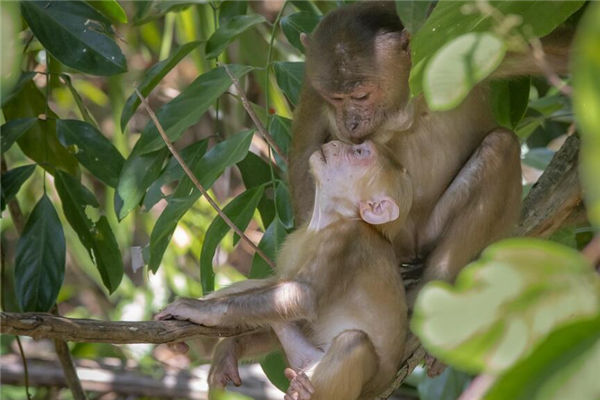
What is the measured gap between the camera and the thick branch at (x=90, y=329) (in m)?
2.17

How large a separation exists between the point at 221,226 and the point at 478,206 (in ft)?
3.05

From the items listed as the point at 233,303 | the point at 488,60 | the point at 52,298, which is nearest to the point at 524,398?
the point at 488,60

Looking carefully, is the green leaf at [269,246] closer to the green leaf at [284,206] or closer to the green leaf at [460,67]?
the green leaf at [284,206]

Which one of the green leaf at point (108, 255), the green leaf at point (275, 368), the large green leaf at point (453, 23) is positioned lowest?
the green leaf at point (275, 368)

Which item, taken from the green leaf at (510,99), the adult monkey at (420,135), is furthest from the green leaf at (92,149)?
the green leaf at (510,99)

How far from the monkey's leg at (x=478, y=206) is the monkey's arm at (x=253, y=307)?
585mm

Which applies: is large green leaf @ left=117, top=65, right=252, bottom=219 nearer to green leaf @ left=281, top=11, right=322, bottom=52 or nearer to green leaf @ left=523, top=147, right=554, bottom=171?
green leaf @ left=281, top=11, right=322, bottom=52

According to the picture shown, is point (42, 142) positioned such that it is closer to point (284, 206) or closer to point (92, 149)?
point (92, 149)

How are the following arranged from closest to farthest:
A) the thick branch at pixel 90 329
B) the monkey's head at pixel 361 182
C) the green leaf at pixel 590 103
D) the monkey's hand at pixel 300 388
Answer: the green leaf at pixel 590 103 < the thick branch at pixel 90 329 < the monkey's hand at pixel 300 388 < the monkey's head at pixel 361 182

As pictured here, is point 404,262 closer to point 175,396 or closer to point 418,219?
point 418,219

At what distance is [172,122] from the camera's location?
3.38 metres

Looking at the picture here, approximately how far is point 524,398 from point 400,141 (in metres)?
2.82

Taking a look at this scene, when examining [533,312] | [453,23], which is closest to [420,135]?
[453,23]

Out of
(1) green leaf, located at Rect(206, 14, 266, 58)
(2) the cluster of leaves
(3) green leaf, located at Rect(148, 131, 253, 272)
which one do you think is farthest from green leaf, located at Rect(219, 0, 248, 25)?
(2) the cluster of leaves
